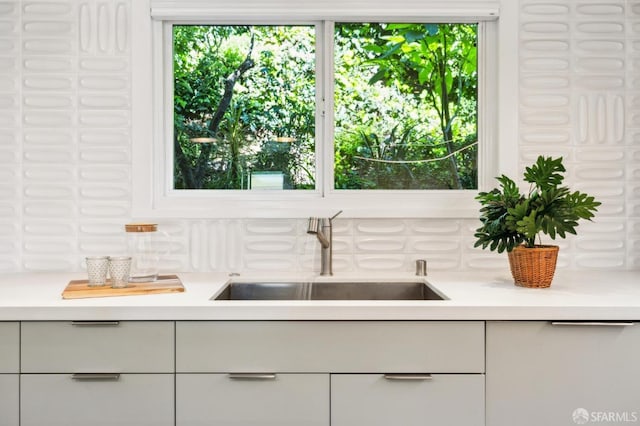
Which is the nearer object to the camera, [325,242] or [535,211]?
[535,211]

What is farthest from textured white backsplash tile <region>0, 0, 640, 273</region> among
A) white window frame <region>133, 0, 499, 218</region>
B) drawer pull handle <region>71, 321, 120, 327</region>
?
drawer pull handle <region>71, 321, 120, 327</region>

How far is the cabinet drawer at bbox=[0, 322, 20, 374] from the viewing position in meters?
1.58

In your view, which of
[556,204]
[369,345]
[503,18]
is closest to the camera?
[369,345]

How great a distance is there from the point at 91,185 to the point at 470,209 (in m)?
1.61

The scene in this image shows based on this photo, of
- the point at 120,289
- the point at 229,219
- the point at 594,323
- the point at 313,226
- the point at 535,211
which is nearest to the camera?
the point at 594,323

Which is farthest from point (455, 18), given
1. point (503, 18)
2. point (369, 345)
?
point (369, 345)

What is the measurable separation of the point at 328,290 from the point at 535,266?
0.78 m

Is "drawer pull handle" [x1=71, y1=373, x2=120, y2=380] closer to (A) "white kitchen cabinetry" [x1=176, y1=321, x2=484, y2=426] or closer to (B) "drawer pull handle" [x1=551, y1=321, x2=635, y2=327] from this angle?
(A) "white kitchen cabinetry" [x1=176, y1=321, x2=484, y2=426]

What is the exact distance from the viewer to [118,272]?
5.97ft

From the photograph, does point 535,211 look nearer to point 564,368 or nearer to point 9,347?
point 564,368

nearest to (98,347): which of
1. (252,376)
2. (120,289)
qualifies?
(120,289)

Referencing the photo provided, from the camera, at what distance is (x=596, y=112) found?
2.28 m

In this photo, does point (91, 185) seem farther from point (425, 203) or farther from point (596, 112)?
point (596, 112)

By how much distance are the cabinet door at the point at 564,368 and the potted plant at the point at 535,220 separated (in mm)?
329
